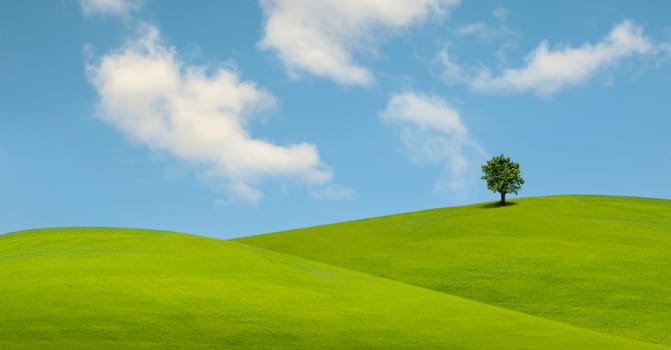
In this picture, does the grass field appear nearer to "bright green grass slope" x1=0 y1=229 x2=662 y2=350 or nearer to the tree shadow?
"bright green grass slope" x1=0 y1=229 x2=662 y2=350

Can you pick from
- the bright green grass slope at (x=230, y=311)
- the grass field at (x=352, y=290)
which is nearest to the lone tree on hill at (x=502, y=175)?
the grass field at (x=352, y=290)

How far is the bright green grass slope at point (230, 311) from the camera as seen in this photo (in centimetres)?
1619

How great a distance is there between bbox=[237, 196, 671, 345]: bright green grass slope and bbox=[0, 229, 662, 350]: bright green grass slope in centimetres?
459

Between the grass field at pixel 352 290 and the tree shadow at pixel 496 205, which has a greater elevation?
the tree shadow at pixel 496 205

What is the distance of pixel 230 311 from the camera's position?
18422mm

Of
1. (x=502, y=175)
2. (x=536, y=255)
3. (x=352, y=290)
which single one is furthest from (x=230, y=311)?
(x=502, y=175)

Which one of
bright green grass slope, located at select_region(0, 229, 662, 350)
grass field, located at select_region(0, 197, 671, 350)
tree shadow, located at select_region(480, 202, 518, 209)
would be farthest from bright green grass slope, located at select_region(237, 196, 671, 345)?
bright green grass slope, located at select_region(0, 229, 662, 350)

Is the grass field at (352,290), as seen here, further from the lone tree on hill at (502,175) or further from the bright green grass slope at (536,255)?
the lone tree on hill at (502,175)

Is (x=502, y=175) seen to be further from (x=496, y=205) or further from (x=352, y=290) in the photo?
(x=352, y=290)

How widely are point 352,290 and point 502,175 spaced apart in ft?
109

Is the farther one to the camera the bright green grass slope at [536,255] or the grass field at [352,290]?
the bright green grass slope at [536,255]

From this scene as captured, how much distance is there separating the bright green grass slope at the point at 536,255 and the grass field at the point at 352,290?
0.36ft

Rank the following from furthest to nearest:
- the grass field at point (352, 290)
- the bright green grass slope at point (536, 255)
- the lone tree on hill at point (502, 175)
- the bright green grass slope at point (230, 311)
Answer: the lone tree on hill at point (502, 175), the bright green grass slope at point (536, 255), the grass field at point (352, 290), the bright green grass slope at point (230, 311)

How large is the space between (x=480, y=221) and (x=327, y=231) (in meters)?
10.1
